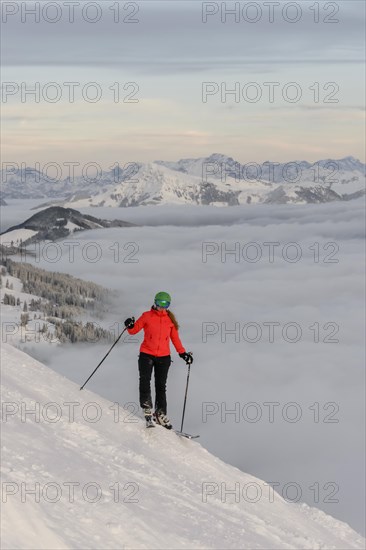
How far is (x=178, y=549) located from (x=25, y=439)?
3.20m

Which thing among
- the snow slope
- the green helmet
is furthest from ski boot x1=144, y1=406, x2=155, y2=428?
the green helmet

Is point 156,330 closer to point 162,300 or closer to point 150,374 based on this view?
point 162,300

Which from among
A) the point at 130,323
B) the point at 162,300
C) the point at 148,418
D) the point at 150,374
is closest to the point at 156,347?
the point at 150,374

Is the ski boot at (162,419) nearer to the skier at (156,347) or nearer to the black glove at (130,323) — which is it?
the skier at (156,347)

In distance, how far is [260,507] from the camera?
43.2ft

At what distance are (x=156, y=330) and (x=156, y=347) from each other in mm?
366

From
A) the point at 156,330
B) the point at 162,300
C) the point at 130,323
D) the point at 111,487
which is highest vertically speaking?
the point at 162,300

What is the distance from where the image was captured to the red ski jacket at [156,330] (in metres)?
14.1

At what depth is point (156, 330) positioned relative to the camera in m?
14.1

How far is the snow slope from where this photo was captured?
891 centimetres

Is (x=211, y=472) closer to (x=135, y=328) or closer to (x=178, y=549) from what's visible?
(x=135, y=328)

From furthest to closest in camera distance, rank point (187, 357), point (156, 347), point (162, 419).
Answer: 1. point (187, 357)
2. point (162, 419)
3. point (156, 347)

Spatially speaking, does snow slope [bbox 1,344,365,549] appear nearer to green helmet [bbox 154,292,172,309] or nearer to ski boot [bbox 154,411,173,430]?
ski boot [bbox 154,411,173,430]

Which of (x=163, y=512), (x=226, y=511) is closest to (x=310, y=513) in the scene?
(x=226, y=511)
